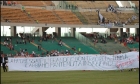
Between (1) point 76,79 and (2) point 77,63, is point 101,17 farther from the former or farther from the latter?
Answer: (1) point 76,79

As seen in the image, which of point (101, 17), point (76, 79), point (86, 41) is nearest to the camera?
point (76, 79)

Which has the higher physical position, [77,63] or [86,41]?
[86,41]

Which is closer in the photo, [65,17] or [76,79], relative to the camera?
[76,79]

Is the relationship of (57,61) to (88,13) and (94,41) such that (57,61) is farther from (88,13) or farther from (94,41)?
(88,13)

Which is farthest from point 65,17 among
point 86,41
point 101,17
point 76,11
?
point 101,17

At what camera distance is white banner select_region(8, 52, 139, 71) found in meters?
31.2

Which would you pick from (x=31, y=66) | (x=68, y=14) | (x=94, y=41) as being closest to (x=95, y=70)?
(x=31, y=66)

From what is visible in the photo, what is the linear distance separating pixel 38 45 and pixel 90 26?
11928 millimetres

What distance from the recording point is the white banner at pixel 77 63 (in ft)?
103

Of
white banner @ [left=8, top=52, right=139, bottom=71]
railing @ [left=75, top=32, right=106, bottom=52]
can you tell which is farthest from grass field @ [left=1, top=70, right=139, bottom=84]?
railing @ [left=75, top=32, right=106, bottom=52]

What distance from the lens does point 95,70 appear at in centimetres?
3278

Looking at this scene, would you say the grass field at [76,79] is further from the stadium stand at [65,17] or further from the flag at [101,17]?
the flag at [101,17]

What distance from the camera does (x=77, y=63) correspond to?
109 feet

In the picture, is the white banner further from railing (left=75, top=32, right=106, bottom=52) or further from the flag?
the flag
